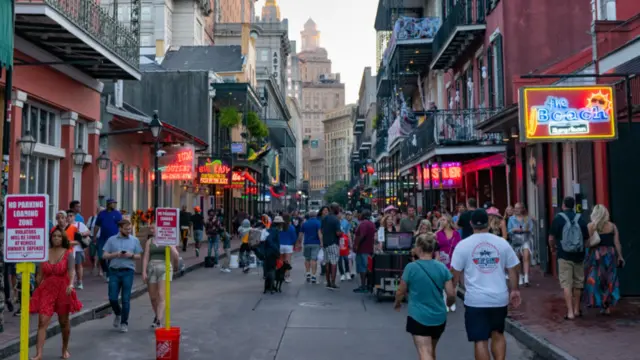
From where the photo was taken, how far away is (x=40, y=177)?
55.7 feet

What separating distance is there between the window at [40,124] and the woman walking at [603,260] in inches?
478

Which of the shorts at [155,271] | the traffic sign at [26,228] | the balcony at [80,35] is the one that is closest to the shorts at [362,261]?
the shorts at [155,271]

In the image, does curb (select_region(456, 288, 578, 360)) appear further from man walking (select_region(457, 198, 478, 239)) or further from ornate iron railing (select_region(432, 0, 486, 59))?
ornate iron railing (select_region(432, 0, 486, 59))

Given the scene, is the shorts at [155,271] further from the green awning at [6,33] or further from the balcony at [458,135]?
the balcony at [458,135]

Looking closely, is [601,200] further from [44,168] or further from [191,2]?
[191,2]

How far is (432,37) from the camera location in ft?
95.2

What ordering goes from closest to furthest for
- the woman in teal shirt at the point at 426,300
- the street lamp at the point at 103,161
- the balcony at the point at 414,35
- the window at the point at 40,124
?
the woman in teal shirt at the point at 426,300 → the window at the point at 40,124 → the street lamp at the point at 103,161 → the balcony at the point at 414,35

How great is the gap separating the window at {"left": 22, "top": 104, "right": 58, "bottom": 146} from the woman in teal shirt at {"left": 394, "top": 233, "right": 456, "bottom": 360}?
12.1 meters

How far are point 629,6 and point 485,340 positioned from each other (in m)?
9.93

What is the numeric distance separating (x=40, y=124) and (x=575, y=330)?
42.9 feet

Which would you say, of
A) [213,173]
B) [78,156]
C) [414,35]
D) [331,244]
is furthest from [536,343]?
[213,173]

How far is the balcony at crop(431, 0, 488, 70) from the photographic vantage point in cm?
2252

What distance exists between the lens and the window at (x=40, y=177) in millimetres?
15828

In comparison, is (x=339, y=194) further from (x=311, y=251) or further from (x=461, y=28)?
(x=311, y=251)
